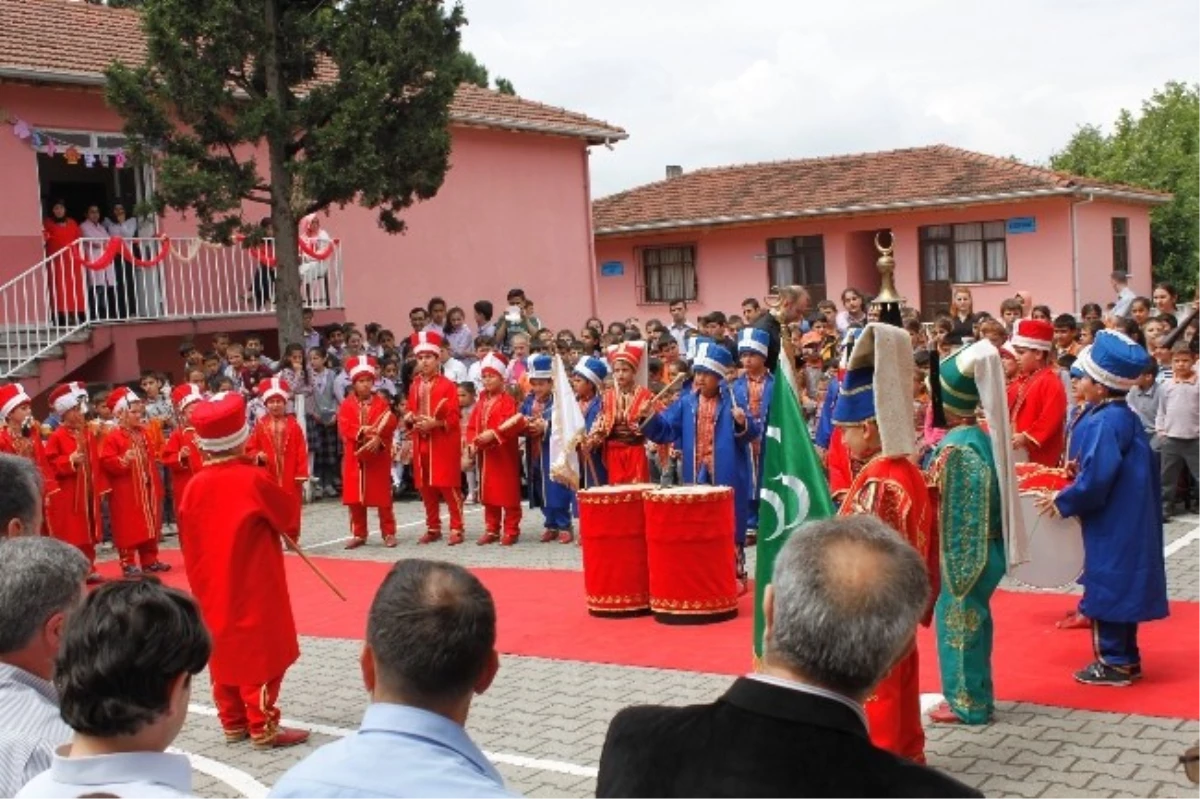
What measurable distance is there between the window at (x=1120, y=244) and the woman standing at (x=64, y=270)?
21173mm

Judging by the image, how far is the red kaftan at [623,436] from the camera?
11.5 m

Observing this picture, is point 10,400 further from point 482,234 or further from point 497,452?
point 482,234

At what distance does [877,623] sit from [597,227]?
30.6 meters

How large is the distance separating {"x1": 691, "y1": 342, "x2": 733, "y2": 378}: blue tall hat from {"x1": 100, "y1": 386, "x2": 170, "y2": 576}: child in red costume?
547 centimetres

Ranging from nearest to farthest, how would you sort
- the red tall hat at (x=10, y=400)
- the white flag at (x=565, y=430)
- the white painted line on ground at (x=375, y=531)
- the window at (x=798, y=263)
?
1. the white flag at (x=565, y=430)
2. the red tall hat at (x=10, y=400)
3. the white painted line on ground at (x=375, y=531)
4. the window at (x=798, y=263)

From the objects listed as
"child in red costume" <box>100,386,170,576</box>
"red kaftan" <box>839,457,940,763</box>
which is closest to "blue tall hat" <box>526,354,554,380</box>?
"child in red costume" <box>100,386,170,576</box>

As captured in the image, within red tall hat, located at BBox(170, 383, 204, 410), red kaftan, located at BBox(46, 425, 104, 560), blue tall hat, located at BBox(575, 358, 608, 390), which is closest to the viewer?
red kaftan, located at BBox(46, 425, 104, 560)

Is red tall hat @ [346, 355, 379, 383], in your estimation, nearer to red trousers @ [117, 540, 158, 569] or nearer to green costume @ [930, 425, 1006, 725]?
red trousers @ [117, 540, 158, 569]

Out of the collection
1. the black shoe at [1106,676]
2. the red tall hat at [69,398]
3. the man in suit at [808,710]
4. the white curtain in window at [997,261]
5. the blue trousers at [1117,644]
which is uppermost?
the white curtain in window at [997,261]

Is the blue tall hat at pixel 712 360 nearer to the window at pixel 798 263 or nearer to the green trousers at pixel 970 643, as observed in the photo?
the green trousers at pixel 970 643

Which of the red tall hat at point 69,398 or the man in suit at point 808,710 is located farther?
the red tall hat at point 69,398

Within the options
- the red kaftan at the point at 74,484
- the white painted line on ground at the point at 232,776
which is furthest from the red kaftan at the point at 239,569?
the red kaftan at the point at 74,484

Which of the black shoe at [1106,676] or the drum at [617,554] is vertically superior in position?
the drum at [617,554]

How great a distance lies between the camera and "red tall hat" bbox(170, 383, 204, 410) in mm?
12820
